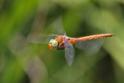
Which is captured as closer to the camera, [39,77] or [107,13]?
[39,77]

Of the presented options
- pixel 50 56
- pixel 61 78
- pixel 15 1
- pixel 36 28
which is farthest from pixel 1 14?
pixel 61 78

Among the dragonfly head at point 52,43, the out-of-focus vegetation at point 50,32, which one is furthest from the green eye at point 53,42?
the out-of-focus vegetation at point 50,32

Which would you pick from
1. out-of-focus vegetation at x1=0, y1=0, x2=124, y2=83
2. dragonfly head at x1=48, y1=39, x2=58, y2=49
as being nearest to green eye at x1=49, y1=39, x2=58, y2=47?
dragonfly head at x1=48, y1=39, x2=58, y2=49

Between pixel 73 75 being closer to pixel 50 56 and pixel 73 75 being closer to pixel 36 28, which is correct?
pixel 50 56

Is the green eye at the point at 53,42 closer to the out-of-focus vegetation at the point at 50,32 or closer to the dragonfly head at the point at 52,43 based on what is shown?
the dragonfly head at the point at 52,43

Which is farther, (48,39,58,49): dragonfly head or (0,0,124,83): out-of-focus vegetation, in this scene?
(0,0,124,83): out-of-focus vegetation

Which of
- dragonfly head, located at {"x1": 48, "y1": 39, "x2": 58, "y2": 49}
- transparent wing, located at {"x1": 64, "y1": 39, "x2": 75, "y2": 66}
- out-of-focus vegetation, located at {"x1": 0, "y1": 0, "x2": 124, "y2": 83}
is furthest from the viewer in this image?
out-of-focus vegetation, located at {"x1": 0, "y1": 0, "x2": 124, "y2": 83}

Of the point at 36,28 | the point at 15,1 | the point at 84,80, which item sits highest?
the point at 15,1

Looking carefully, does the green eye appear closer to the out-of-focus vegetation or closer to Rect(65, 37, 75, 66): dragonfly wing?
Rect(65, 37, 75, 66): dragonfly wing
